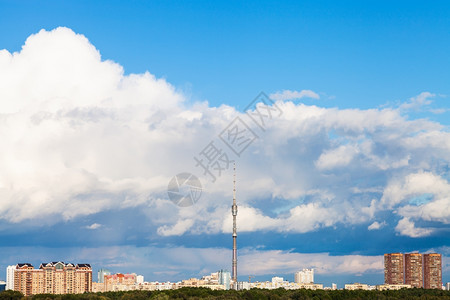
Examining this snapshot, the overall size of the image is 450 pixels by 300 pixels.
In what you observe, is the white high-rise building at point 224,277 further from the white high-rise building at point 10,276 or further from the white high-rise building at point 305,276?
the white high-rise building at point 10,276

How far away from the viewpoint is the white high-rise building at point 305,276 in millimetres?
116750

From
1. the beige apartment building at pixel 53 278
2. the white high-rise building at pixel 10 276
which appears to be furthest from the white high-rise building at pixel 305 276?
the white high-rise building at pixel 10 276

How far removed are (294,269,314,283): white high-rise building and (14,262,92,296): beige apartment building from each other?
42258 millimetres

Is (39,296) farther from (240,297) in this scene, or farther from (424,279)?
(424,279)

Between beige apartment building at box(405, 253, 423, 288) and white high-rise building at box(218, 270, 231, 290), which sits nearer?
beige apartment building at box(405, 253, 423, 288)

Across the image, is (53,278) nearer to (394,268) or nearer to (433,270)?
(394,268)

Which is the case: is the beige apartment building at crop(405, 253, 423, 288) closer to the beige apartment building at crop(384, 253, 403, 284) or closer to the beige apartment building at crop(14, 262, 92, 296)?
the beige apartment building at crop(384, 253, 403, 284)

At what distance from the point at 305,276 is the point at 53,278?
50.3 m

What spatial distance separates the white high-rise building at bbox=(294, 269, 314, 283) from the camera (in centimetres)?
11675

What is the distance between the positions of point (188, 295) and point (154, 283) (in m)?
43.8

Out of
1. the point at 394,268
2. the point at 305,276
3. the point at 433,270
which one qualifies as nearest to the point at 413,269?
the point at 394,268

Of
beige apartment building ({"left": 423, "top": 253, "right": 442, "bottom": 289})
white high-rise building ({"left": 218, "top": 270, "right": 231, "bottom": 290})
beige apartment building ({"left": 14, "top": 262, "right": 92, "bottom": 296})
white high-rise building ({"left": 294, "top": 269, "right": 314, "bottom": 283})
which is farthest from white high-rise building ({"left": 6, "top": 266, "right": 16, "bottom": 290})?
A: beige apartment building ({"left": 423, "top": 253, "right": 442, "bottom": 289})

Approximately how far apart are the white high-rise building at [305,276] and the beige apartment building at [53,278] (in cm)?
4226

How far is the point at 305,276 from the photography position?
385 feet
